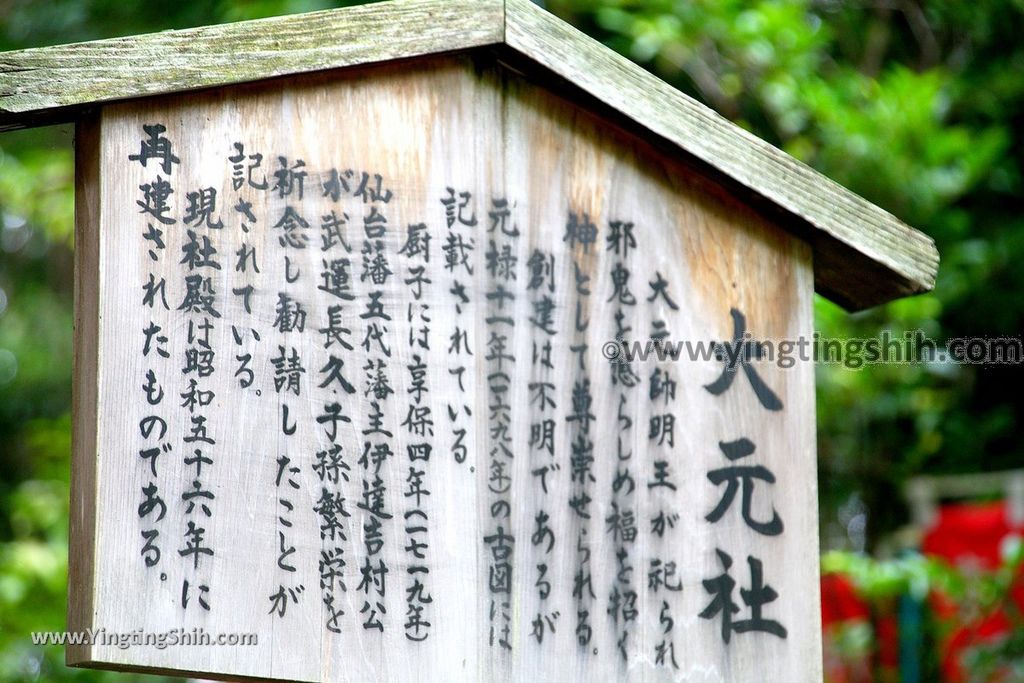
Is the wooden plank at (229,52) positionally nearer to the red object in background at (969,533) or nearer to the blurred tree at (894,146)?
the blurred tree at (894,146)

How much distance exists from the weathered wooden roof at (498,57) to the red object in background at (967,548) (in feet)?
9.22

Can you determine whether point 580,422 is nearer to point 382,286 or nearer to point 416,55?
point 382,286

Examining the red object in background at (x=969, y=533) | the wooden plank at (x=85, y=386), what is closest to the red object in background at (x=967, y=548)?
the red object in background at (x=969, y=533)

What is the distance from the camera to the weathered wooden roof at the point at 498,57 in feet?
5.86

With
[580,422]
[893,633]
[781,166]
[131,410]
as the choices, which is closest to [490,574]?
[580,422]

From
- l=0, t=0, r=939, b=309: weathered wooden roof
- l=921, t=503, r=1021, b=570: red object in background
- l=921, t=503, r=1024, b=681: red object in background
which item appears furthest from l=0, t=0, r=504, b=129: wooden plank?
l=921, t=503, r=1021, b=570: red object in background

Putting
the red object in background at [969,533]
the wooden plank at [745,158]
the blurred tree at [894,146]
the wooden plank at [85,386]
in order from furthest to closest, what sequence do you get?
the red object in background at [969,533], the blurred tree at [894,146], the wooden plank at [745,158], the wooden plank at [85,386]

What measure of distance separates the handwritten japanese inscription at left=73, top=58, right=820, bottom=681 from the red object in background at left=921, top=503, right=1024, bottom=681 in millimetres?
2896

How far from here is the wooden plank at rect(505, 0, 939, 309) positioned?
1968 mm

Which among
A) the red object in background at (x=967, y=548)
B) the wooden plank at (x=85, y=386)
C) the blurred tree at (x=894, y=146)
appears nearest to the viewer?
the wooden plank at (x=85, y=386)

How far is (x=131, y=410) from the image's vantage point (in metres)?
1.75

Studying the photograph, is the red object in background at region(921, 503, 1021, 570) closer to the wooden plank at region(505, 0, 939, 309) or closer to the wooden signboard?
Result: the wooden plank at region(505, 0, 939, 309)

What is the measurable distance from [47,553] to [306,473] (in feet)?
10.3

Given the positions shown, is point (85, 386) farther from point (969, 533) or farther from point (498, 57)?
point (969, 533)
